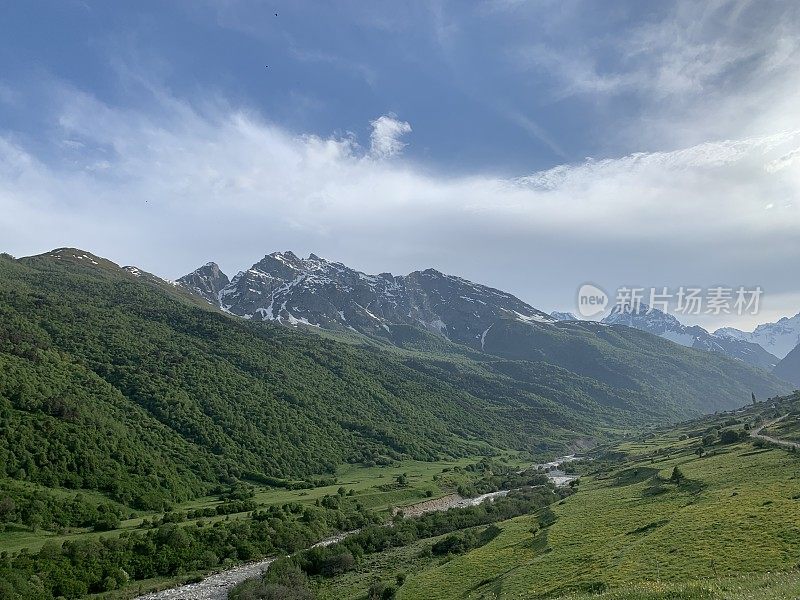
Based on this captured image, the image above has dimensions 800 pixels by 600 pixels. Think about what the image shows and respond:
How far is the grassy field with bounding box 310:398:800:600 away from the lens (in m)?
35.8

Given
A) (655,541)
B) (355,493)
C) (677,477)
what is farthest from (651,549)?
(355,493)

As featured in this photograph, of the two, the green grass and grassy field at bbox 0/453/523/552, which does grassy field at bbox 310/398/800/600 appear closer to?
the green grass

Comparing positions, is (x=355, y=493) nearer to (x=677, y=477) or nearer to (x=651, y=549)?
(x=677, y=477)

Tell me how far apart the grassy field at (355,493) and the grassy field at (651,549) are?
37.5 m

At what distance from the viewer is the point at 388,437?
195125 millimetres

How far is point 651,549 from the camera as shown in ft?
147

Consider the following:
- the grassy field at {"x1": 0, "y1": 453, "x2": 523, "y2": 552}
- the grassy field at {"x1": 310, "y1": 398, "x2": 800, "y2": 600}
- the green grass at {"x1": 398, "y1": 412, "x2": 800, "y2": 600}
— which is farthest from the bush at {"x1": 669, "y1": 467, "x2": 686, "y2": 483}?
the grassy field at {"x1": 0, "y1": 453, "x2": 523, "y2": 552}

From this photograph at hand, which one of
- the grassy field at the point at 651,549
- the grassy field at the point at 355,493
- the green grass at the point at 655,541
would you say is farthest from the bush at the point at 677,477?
the grassy field at the point at 355,493

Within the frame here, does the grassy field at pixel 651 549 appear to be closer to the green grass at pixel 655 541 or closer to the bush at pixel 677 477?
the green grass at pixel 655 541

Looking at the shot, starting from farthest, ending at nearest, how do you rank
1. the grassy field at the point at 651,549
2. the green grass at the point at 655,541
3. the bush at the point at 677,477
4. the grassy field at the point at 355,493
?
the bush at the point at 677,477 → the grassy field at the point at 355,493 → the green grass at the point at 655,541 → the grassy field at the point at 651,549

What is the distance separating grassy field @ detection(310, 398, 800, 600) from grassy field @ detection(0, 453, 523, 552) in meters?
37.5

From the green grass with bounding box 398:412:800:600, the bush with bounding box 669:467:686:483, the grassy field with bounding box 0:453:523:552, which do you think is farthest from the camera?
the bush with bounding box 669:467:686:483

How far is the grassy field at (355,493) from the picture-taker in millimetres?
74438

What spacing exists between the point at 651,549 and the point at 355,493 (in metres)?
87.5
